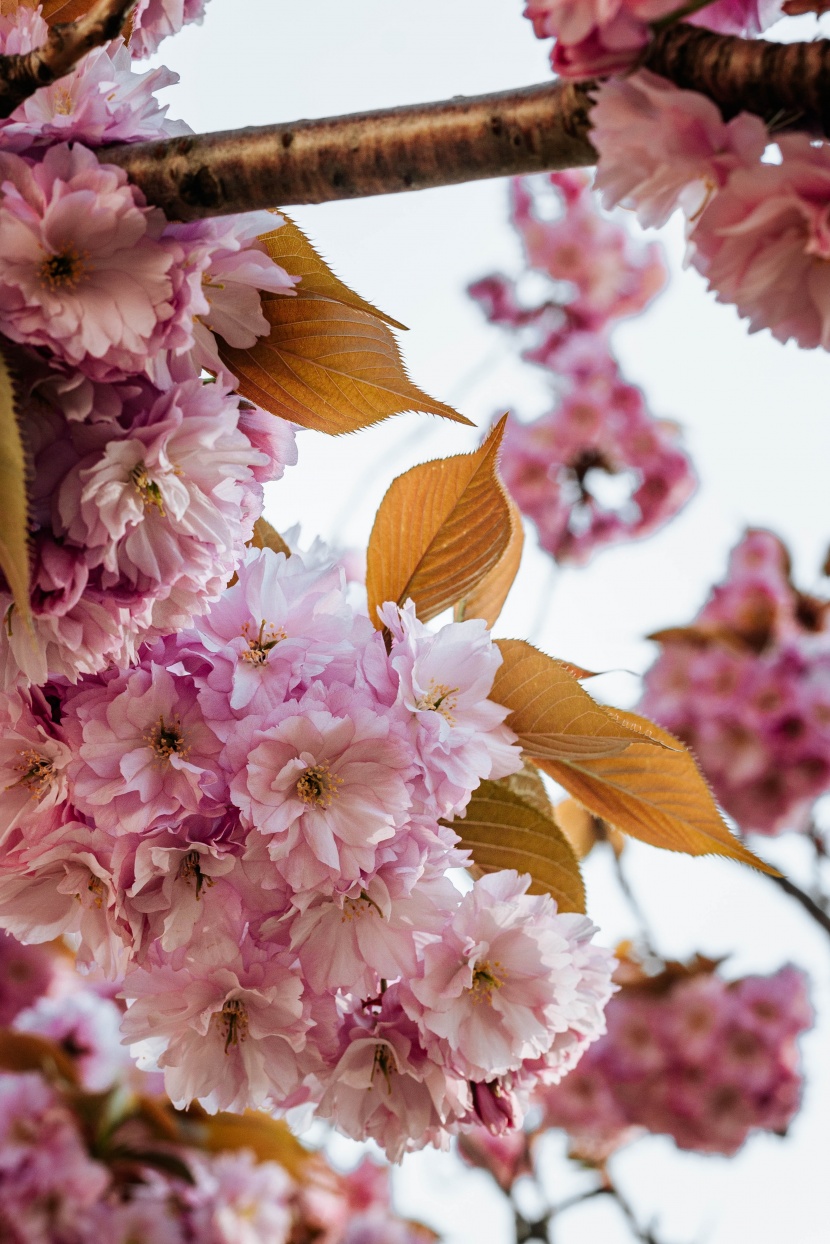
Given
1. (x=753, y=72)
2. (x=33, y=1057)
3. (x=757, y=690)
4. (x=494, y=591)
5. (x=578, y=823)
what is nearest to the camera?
(x=753, y=72)

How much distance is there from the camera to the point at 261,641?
59cm

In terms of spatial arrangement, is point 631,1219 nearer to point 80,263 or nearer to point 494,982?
point 494,982

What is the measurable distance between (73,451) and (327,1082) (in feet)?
1.36

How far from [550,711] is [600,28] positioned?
0.39 m

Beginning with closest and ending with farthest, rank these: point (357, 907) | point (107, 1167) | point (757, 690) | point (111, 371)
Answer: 1. point (111, 371)
2. point (357, 907)
3. point (107, 1167)
4. point (757, 690)

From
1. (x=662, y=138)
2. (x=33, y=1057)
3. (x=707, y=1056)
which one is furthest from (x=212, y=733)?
(x=707, y=1056)

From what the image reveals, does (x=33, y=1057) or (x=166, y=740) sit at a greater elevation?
(x=166, y=740)

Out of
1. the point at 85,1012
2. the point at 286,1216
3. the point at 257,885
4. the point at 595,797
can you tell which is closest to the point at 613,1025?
the point at 286,1216

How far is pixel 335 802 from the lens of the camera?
0.55 m

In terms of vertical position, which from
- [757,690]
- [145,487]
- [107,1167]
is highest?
[145,487]

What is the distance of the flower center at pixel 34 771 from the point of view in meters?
0.58

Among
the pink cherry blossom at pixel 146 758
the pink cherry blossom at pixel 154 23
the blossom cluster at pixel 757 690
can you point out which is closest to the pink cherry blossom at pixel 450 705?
the pink cherry blossom at pixel 146 758

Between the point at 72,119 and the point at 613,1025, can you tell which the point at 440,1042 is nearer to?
the point at 72,119

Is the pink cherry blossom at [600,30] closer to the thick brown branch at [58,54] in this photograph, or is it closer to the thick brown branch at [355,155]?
the thick brown branch at [355,155]
